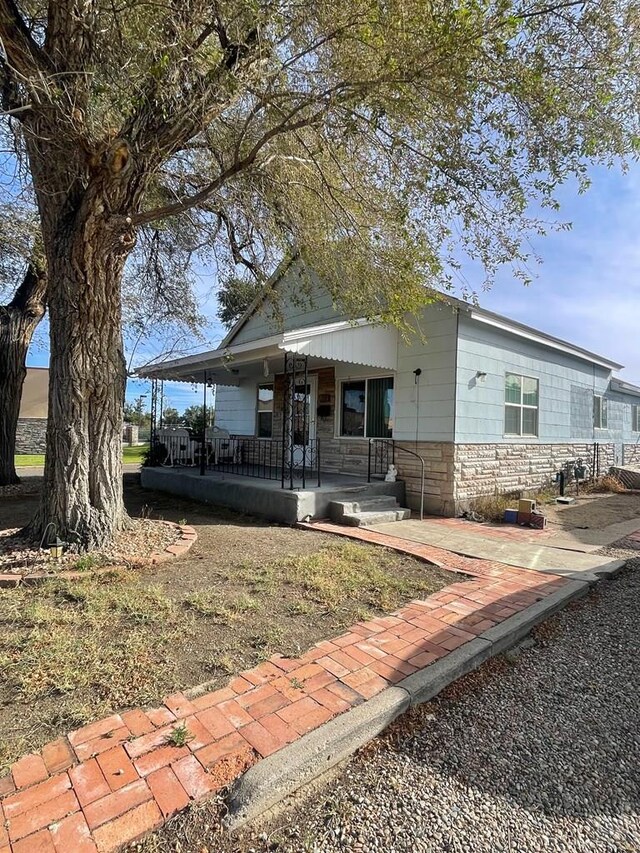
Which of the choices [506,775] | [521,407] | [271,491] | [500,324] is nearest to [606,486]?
[521,407]

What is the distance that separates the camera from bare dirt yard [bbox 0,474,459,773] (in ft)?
8.25

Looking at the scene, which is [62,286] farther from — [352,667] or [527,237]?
[527,237]

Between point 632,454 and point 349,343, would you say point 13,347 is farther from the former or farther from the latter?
point 632,454

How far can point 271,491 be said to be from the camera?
7.89m

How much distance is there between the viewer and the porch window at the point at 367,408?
9883 mm

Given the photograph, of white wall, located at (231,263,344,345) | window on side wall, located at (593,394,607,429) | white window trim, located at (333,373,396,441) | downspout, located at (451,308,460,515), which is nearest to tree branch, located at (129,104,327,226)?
white wall, located at (231,263,344,345)

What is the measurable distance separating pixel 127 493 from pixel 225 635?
8101 millimetres

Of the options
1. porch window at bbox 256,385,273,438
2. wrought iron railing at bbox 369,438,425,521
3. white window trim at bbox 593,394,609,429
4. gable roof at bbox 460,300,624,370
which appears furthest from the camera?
white window trim at bbox 593,394,609,429

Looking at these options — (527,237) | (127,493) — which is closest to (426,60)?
(527,237)

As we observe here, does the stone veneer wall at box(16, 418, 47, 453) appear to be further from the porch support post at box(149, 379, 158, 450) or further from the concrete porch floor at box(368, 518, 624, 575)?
the concrete porch floor at box(368, 518, 624, 575)

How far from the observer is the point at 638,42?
14.5ft

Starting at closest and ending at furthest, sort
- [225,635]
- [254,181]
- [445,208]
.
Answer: [225,635] → [445,208] → [254,181]

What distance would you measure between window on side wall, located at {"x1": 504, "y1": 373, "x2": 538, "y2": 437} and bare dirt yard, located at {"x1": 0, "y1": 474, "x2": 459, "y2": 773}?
5827 mm

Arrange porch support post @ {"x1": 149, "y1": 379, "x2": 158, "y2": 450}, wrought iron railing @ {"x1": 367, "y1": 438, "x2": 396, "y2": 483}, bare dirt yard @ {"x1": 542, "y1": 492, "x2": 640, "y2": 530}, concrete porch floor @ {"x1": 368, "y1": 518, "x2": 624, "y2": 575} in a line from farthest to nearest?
porch support post @ {"x1": 149, "y1": 379, "x2": 158, "y2": 450}
wrought iron railing @ {"x1": 367, "y1": 438, "x2": 396, "y2": 483}
bare dirt yard @ {"x1": 542, "y1": 492, "x2": 640, "y2": 530}
concrete porch floor @ {"x1": 368, "y1": 518, "x2": 624, "y2": 575}
